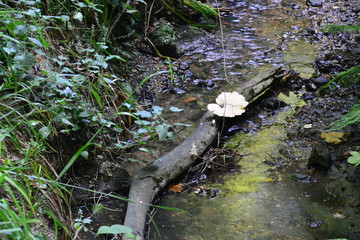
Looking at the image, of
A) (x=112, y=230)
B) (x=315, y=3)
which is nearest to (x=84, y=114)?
(x=112, y=230)

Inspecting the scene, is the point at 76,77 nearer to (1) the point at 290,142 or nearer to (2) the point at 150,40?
(1) the point at 290,142

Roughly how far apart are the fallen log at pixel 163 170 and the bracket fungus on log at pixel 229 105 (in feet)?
0.28

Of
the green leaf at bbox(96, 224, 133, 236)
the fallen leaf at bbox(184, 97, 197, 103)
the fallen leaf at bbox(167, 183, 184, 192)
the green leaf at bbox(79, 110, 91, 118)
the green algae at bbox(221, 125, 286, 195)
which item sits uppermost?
the green leaf at bbox(79, 110, 91, 118)

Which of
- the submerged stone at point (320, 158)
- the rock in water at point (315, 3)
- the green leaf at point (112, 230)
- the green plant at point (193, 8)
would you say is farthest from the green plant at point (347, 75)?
the rock in water at point (315, 3)

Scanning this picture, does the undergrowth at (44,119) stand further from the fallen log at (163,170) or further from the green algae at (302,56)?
the green algae at (302,56)

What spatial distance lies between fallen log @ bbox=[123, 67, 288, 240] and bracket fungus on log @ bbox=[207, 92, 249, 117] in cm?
8

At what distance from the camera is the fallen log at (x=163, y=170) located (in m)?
2.72

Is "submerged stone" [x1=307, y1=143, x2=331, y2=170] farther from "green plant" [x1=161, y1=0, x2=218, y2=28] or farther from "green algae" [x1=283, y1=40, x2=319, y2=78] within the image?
"green plant" [x1=161, y1=0, x2=218, y2=28]

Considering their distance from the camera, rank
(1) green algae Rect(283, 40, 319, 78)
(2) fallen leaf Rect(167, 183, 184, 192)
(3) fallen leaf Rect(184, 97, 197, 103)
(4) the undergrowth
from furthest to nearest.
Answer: (1) green algae Rect(283, 40, 319, 78) < (3) fallen leaf Rect(184, 97, 197, 103) < (2) fallen leaf Rect(167, 183, 184, 192) < (4) the undergrowth

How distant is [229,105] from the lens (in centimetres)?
380

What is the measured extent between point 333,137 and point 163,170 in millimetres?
1618

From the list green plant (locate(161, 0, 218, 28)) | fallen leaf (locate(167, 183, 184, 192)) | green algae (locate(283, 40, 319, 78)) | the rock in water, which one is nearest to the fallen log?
fallen leaf (locate(167, 183, 184, 192))

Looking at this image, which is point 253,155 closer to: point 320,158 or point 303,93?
point 320,158

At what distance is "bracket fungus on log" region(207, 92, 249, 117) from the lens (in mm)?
3705
